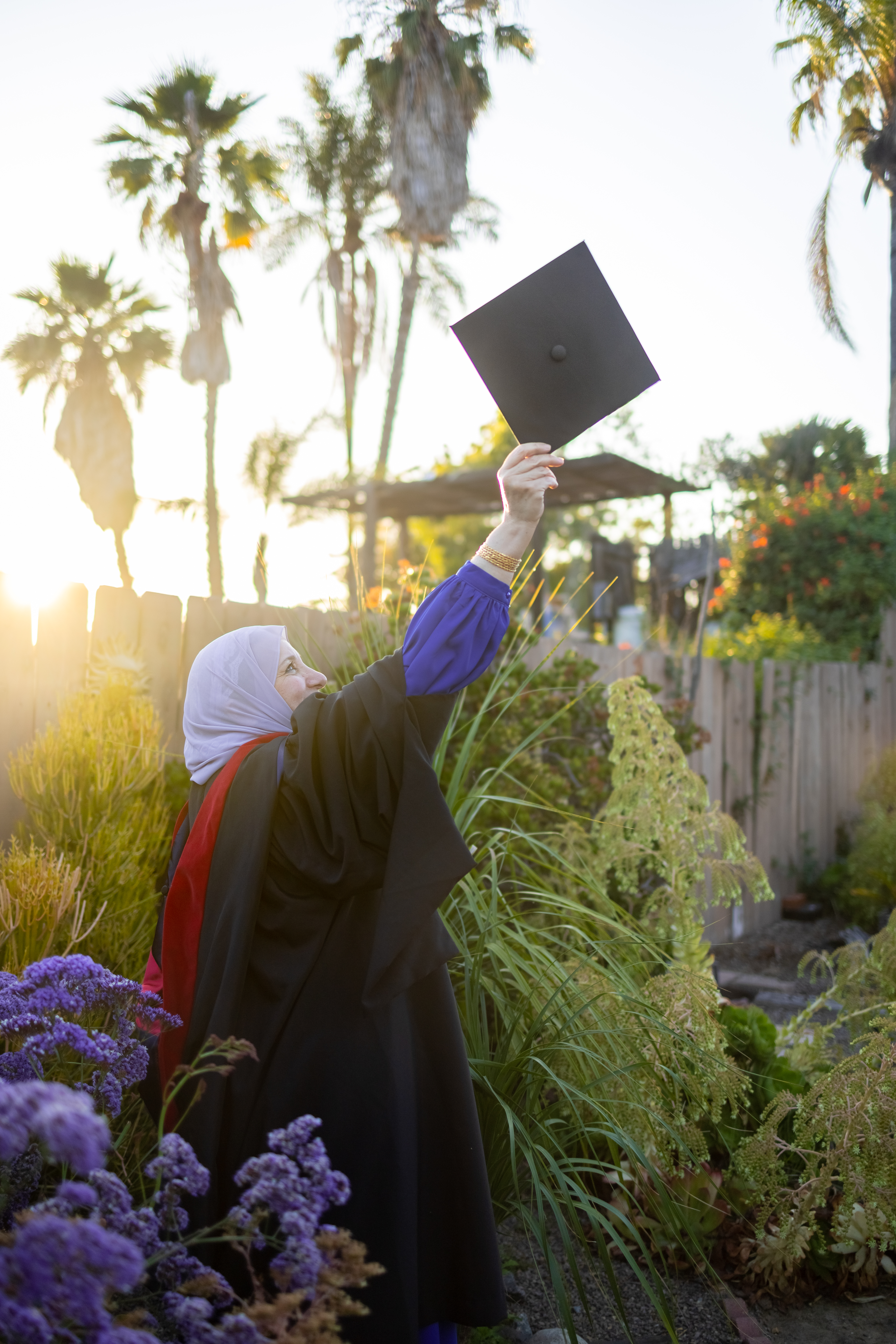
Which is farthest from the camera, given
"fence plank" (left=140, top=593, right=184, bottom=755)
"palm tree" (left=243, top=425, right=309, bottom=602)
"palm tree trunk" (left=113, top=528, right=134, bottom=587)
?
"palm tree" (left=243, top=425, right=309, bottom=602)

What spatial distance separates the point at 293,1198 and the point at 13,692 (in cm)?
213

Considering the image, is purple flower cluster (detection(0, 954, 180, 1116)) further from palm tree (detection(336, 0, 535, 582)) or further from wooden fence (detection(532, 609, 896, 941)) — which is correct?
palm tree (detection(336, 0, 535, 582))

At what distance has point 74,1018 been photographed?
1.52 metres

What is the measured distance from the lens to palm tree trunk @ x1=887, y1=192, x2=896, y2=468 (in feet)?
42.8

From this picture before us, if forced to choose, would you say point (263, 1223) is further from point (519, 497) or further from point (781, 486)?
point (781, 486)

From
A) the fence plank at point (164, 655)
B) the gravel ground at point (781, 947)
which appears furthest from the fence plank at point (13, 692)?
the gravel ground at point (781, 947)

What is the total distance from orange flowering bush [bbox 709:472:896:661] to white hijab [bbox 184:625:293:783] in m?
7.86

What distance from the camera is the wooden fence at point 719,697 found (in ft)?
9.34

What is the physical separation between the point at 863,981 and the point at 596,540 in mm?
12521

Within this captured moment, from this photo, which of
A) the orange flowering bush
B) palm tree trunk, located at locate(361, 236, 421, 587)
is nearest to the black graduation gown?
the orange flowering bush

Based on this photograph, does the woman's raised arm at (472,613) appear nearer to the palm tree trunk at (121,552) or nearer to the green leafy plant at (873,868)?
the green leafy plant at (873,868)

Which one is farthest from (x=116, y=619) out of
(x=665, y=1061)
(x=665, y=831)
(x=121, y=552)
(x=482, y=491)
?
(x=121, y=552)

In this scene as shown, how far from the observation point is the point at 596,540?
49.1 ft

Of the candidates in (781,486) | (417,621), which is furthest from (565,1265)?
(781,486)
